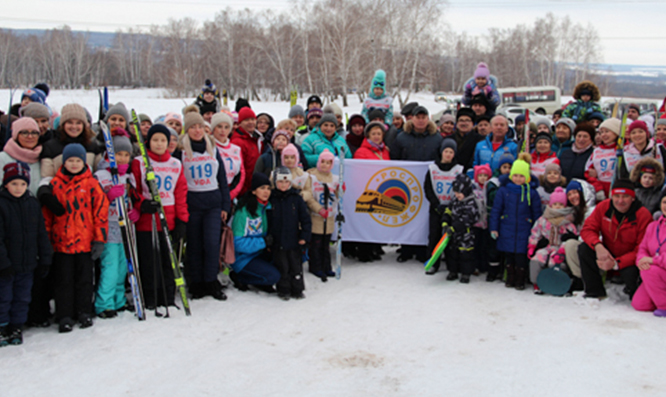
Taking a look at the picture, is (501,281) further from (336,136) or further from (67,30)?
(67,30)

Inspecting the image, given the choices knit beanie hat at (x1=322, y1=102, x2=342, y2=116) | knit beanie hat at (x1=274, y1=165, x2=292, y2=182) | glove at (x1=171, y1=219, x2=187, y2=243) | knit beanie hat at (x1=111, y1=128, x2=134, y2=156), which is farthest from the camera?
knit beanie hat at (x1=322, y1=102, x2=342, y2=116)

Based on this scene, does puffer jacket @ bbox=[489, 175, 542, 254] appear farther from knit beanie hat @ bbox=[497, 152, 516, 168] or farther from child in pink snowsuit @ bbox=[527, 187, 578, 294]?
knit beanie hat @ bbox=[497, 152, 516, 168]

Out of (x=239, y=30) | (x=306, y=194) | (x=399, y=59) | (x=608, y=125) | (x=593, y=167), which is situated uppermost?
(x=239, y=30)

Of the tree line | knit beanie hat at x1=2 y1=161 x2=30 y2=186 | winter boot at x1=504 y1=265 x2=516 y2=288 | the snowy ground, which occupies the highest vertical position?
the tree line

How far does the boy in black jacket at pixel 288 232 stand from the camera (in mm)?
5504

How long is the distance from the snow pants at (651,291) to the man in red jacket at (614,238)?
0.21 meters

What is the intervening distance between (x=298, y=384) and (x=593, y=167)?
4550 millimetres

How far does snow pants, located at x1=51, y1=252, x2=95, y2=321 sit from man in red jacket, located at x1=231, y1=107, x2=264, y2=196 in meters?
2.31

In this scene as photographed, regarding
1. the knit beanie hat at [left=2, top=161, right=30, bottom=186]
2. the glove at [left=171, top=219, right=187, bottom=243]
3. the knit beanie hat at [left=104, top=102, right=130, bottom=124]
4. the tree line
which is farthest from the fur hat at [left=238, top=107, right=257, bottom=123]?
the tree line

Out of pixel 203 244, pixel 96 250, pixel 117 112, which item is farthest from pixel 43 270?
pixel 117 112

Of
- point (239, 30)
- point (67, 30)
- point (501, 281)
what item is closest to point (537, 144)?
point (501, 281)

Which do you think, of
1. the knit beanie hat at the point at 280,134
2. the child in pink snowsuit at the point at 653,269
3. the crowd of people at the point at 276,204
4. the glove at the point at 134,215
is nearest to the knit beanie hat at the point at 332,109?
the crowd of people at the point at 276,204

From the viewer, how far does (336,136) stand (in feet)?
22.3

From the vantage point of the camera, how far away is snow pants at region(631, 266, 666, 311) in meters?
4.73
